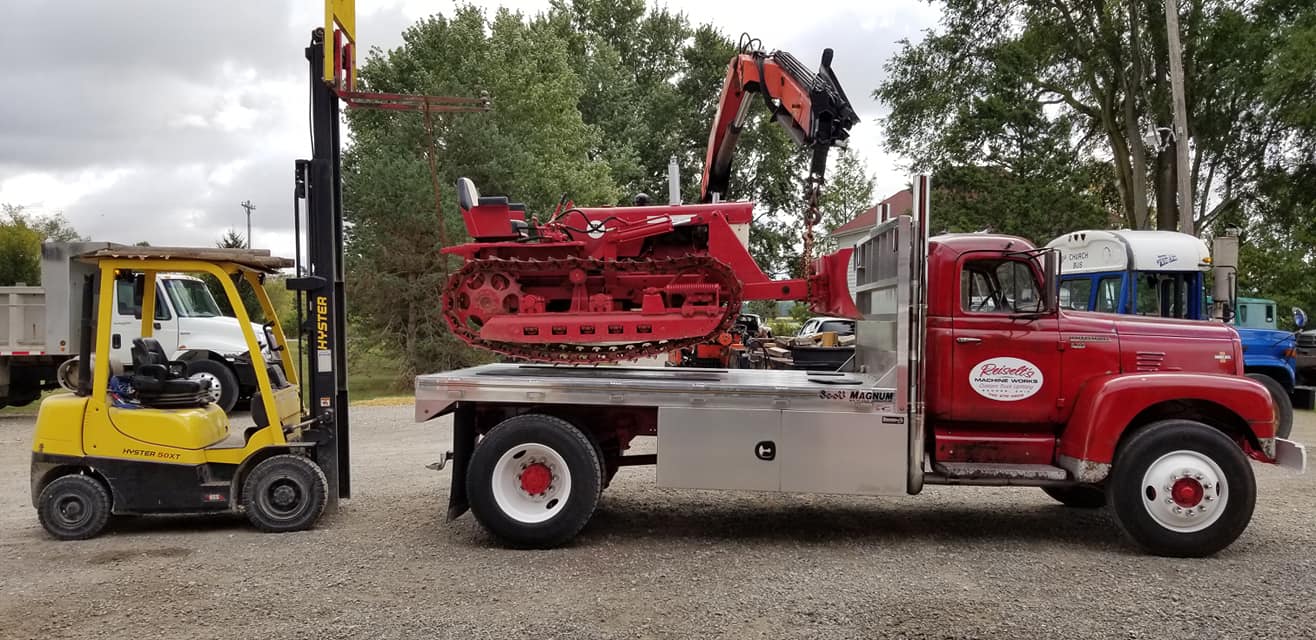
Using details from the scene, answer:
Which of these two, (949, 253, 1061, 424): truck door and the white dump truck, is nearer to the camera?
(949, 253, 1061, 424): truck door

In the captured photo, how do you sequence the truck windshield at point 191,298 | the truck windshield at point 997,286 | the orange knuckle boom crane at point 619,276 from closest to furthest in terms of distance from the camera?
the truck windshield at point 997,286 → the orange knuckle boom crane at point 619,276 → the truck windshield at point 191,298

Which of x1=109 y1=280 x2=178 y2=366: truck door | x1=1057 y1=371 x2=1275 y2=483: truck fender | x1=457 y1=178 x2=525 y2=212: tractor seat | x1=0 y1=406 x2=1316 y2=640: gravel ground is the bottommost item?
x1=0 y1=406 x2=1316 y2=640: gravel ground

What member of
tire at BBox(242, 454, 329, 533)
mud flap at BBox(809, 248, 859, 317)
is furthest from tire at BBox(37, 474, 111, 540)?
mud flap at BBox(809, 248, 859, 317)

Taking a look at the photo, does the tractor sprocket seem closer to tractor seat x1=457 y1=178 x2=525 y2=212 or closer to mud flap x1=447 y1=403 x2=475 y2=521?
tractor seat x1=457 y1=178 x2=525 y2=212

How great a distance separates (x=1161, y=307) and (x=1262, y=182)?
49.6ft

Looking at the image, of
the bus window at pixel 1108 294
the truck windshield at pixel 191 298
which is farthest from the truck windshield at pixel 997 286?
the truck windshield at pixel 191 298

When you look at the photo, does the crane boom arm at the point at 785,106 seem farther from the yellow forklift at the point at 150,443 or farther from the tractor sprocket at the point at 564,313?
the yellow forklift at the point at 150,443

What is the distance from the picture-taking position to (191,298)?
13.9 metres

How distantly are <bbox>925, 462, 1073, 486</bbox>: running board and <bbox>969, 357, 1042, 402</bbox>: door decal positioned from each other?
0.52 m

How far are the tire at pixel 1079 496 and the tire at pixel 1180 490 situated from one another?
1.49m

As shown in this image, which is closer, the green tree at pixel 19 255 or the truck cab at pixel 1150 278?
the truck cab at pixel 1150 278

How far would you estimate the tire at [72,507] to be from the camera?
6062mm

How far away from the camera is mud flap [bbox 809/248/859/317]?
23.8 feet

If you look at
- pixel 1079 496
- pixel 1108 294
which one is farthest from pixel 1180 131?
pixel 1079 496
